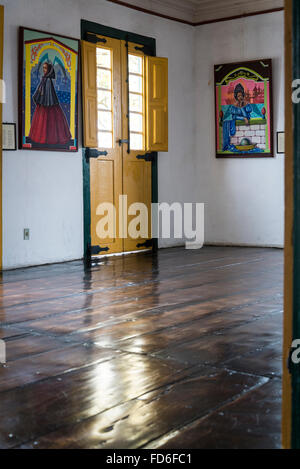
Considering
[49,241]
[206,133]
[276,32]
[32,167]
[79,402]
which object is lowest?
[79,402]

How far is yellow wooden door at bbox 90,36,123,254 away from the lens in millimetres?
7859

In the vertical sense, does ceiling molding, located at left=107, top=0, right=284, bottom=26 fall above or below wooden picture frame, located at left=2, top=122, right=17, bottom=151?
above

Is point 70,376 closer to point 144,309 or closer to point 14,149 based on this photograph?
point 144,309

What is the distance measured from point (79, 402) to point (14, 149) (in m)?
4.67

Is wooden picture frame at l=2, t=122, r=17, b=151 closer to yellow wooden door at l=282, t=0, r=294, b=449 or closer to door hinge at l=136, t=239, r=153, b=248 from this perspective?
door hinge at l=136, t=239, r=153, b=248

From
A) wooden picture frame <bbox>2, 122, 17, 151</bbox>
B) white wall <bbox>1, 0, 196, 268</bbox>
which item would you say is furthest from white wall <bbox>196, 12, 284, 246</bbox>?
wooden picture frame <bbox>2, 122, 17, 151</bbox>

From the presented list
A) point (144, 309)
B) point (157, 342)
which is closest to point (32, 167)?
point (144, 309)

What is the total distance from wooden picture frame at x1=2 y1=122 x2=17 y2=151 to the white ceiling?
2868 mm

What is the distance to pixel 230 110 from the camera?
912cm

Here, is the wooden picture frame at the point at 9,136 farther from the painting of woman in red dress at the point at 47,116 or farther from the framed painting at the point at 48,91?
the painting of woman in red dress at the point at 47,116

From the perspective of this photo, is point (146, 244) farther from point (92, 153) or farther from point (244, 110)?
point (244, 110)

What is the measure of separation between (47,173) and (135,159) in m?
1.60

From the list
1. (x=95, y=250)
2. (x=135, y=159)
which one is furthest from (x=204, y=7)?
(x=95, y=250)

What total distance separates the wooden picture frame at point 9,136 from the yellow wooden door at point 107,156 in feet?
4.07
